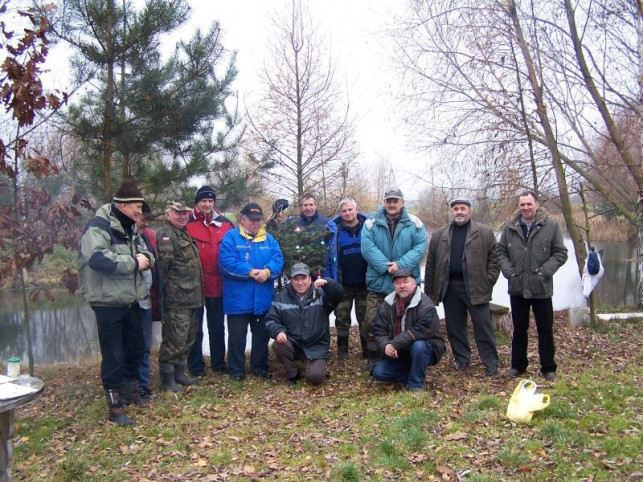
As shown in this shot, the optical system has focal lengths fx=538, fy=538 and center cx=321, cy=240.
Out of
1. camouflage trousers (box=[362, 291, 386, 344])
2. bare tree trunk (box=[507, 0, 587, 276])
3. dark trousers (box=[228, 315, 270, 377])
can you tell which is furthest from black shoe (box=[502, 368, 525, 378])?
bare tree trunk (box=[507, 0, 587, 276])

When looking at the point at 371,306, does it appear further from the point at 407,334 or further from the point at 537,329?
the point at 537,329

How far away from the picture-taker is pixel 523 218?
18.1 feet

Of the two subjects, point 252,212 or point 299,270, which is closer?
point 299,270

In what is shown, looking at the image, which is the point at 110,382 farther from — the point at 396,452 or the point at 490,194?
the point at 490,194

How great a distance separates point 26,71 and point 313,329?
12.1ft

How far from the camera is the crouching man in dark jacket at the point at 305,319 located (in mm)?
5859

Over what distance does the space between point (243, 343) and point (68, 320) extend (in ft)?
38.0

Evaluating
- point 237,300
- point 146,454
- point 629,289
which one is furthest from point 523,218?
point 629,289

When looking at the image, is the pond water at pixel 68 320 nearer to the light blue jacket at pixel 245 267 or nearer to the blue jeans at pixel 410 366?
the light blue jacket at pixel 245 267

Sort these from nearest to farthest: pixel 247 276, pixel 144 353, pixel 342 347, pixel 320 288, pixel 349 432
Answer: pixel 349 432
pixel 144 353
pixel 247 276
pixel 320 288
pixel 342 347

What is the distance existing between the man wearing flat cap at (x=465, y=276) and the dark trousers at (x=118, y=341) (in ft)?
10.3

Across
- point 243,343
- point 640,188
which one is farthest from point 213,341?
point 640,188

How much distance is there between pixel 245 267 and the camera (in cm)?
586

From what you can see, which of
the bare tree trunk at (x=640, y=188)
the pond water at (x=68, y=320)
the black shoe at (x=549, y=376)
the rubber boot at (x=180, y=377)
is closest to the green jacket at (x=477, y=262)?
the black shoe at (x=549, y=376)
